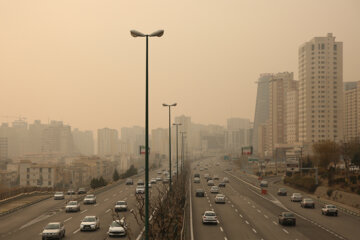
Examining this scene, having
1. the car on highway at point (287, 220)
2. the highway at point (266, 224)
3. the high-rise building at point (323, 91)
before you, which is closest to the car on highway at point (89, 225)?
the highway at point (266, 224)

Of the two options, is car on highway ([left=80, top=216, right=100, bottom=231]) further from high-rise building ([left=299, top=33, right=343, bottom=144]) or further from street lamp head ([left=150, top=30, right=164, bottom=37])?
high-rise building ([left=299, top=33, right=343, bottom=144])

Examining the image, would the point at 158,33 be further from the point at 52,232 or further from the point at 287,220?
the point at 287,220

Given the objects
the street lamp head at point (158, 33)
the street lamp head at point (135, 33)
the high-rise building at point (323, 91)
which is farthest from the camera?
the high-rise building at point (323, 91)

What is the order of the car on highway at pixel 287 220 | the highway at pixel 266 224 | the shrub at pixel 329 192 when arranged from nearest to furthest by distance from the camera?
the highway at pixel 266 224
the car on highway at pixel 287 220
the shrub at pixel 329 192

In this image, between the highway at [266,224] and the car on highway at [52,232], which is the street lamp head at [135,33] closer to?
the car on highway at [52,232]

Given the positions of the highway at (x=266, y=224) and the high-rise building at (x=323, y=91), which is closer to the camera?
the highway at (x=266, y=224)

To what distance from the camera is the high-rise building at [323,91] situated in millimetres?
158000

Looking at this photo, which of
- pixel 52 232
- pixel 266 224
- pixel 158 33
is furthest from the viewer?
pixel 266 224

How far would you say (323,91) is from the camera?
528 feet

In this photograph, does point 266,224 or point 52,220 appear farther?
point 52,220

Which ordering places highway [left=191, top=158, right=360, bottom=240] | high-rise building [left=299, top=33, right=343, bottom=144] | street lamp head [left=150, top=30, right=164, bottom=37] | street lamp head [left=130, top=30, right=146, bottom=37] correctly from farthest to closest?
1. high-rise building [left=299, top=33, right=343, bottom=144]
2. highway [left=191, top=158, right=360, bottom=240]
3. street lamp head [left=150, top=30, right=164, bottom=37]
4. street lamp head [left=130, top=30, right=146, bottom=37]

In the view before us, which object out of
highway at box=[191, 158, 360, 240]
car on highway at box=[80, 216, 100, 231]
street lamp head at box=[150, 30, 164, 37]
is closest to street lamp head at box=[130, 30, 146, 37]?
street lamp head at box=[150, 30, 164, 37]

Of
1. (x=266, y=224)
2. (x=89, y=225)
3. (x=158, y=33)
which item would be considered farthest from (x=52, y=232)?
(x=266, y=224)

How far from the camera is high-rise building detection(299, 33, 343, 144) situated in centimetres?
15800
